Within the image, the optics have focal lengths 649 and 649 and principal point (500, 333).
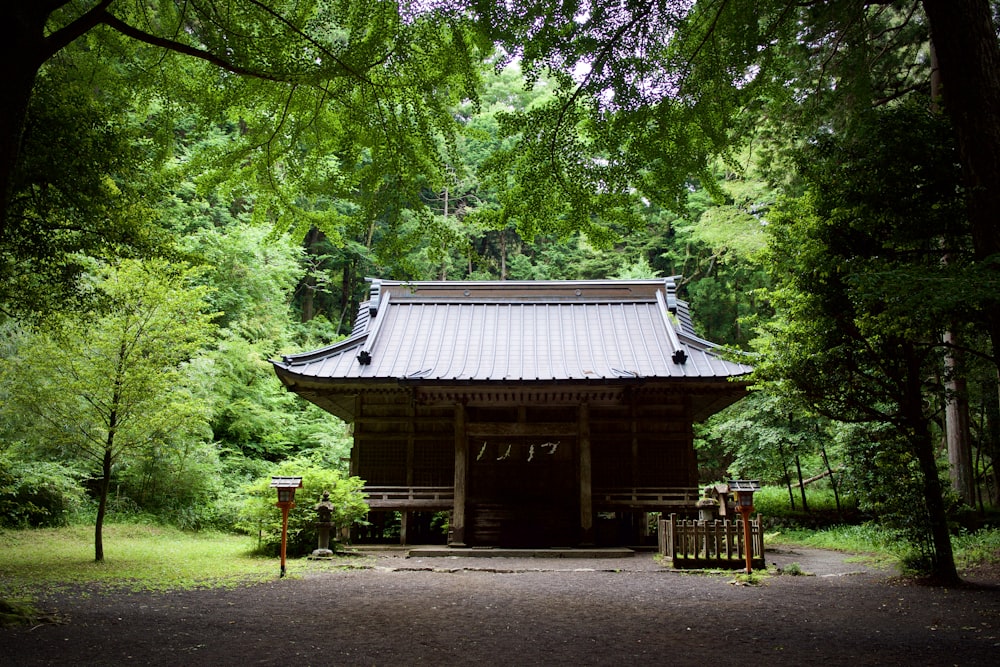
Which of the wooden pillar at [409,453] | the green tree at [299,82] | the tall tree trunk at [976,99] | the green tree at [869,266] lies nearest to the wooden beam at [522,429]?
the wooden pillar at [409,453]

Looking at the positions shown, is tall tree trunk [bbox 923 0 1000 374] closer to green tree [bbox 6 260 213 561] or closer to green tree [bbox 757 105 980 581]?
green tree [bbox 757 105 980 581]

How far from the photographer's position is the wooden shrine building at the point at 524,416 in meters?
12.2

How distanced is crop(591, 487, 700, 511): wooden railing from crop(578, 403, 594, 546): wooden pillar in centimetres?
26

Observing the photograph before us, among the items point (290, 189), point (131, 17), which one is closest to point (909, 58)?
point (290, 189)

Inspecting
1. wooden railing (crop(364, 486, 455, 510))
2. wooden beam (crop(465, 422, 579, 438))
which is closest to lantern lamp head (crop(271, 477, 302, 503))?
wooden railing (crop(364, 486, 455, 510))

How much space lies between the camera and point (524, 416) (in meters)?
13.2

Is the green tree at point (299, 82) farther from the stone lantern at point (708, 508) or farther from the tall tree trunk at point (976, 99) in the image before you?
the stone lantern at point (708, 508)

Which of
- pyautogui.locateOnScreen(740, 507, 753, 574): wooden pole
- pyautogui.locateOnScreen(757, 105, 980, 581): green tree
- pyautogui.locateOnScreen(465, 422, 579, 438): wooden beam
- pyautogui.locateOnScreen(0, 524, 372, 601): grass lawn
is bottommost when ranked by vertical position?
pyautogui.locateOnScreen(0, 524, 372, 601): grass lawn

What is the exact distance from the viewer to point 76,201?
5910 millimetres

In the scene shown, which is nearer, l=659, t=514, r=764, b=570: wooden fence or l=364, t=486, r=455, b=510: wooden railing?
l=659, t=514, r=764, b=570: wooden fence

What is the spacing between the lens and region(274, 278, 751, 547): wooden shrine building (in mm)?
12227

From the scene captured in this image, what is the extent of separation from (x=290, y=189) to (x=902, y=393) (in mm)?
7090

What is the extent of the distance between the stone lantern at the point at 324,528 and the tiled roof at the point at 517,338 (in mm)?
2492

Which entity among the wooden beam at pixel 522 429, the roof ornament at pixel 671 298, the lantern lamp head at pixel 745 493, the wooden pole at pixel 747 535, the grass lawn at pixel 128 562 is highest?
the roof ornament at pixel 671 298
